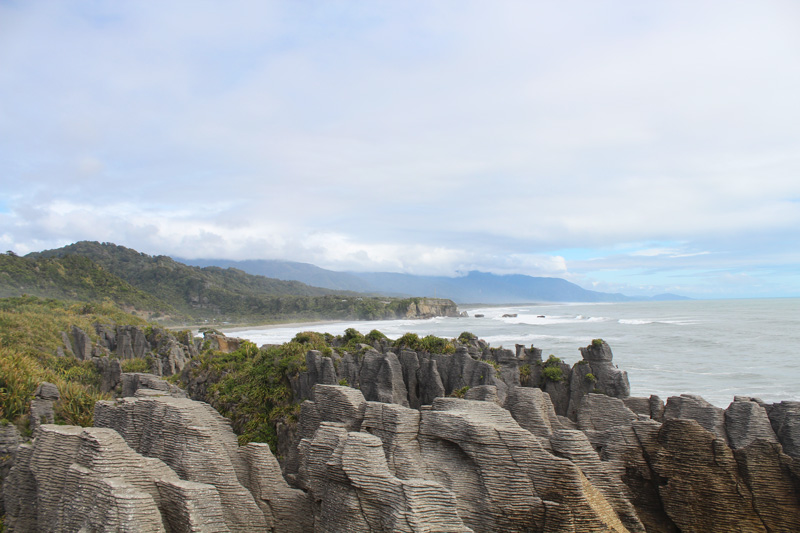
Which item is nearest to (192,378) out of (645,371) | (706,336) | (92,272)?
(645,371)

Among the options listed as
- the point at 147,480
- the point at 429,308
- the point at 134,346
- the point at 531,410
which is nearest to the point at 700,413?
the point at 531,410

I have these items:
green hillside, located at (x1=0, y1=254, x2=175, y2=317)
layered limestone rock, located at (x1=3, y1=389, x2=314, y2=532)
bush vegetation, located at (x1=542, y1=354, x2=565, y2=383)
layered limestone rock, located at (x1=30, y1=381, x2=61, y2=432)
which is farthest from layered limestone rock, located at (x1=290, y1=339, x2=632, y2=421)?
green hillside, located at (x1=0, y1=254, x2=175, y2=317)

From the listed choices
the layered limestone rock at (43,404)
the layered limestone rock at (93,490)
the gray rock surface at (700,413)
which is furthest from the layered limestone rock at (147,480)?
the gray rock surface at (700,413)

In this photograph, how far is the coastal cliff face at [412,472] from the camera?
7078 mm

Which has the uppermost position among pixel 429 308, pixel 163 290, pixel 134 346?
pixel 163 290

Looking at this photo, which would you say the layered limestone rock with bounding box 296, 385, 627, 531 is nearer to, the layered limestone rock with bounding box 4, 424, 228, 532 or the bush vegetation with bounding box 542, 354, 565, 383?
the layered limestone rock with bounding box 4, 424, 228, 532

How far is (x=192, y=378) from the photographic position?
78.7 ft

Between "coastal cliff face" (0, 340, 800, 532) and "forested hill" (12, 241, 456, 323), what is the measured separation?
7213 centimetres

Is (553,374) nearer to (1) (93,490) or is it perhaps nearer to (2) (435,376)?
(2) (435,376)

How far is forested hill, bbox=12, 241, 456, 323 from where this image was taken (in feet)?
244

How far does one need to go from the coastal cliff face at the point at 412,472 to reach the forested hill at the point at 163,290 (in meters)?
72.1

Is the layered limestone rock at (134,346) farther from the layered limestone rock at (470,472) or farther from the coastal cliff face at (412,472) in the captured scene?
the layered limestone rock at (470,472)

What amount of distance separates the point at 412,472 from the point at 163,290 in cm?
12208

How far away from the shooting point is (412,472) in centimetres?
820
